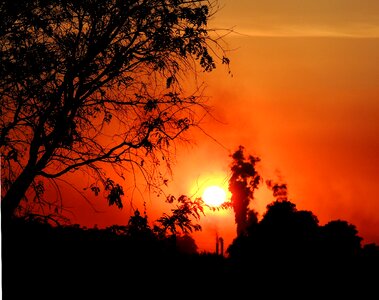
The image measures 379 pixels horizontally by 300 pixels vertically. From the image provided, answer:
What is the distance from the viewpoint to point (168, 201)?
31.9ft

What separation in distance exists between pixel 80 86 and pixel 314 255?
18.0m

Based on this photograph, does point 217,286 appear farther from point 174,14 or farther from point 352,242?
point 352,242

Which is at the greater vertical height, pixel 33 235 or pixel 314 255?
pixel 314 255

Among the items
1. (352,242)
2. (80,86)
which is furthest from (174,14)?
(352,242)

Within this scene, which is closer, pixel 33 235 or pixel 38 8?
pixel 38 8

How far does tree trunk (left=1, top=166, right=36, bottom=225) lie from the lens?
8.84m

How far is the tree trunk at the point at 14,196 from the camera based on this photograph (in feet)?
29.0

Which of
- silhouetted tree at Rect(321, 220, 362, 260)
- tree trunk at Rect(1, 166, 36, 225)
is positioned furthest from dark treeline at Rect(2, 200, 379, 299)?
silhouetted tree at Rect(321, 220, 362, 260)

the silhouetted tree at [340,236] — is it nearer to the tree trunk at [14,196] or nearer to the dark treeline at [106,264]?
the dark treeline at [106,264]

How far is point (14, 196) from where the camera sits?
8.86 m

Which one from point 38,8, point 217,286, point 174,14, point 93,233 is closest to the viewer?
point 38,8

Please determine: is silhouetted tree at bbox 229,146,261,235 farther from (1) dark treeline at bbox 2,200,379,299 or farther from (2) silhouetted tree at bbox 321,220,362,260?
(1) dark treeline at bbox 2,200,379,299

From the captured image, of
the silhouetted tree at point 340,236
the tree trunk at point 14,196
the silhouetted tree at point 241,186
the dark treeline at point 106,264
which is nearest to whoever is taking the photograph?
the tree trunk at point 14,196

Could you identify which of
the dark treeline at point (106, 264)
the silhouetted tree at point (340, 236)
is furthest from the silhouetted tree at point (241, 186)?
the dark treeline at point (106, 264)
